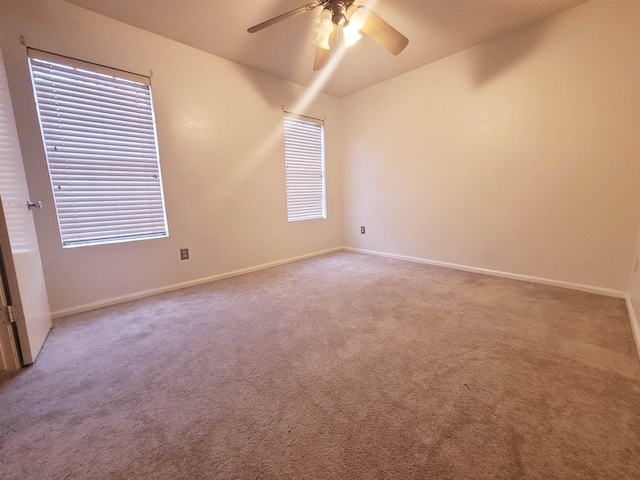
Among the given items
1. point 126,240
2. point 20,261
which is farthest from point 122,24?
point 20,261

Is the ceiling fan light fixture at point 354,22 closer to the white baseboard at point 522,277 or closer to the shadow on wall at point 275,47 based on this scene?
the shadow on wall at point 275,47

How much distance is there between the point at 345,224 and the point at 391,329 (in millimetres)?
2749

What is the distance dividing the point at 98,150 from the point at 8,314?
1.44 meters

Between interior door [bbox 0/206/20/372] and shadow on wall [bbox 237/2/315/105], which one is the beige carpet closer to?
interior door [bbox 0/206/20/372]

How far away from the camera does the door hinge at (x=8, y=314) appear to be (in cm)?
141

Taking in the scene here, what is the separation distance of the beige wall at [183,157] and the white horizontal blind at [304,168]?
151 mm

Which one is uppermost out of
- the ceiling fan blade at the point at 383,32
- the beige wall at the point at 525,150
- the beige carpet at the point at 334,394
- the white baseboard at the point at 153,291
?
the ceiling fan blade at the point at 383,32

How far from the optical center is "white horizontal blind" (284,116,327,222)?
360 cm

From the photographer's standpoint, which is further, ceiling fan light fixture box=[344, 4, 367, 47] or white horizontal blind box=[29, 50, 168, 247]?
white horizontal blind box=[29, 50, 168, 247]

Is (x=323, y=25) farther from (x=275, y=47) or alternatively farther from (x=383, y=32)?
(x=275, y=47)

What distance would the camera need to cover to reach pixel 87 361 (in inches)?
60.7

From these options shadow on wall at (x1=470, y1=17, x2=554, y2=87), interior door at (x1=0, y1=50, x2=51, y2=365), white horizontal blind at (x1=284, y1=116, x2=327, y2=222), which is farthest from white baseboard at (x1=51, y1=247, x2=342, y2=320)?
shadow on wall at (x1=470, y1=17, x2=554, y2=87)

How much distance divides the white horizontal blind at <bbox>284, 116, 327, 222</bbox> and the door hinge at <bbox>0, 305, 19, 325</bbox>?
2.67 meters

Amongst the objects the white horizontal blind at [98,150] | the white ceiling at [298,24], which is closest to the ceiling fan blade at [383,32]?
the white ceiling at [298,24]
